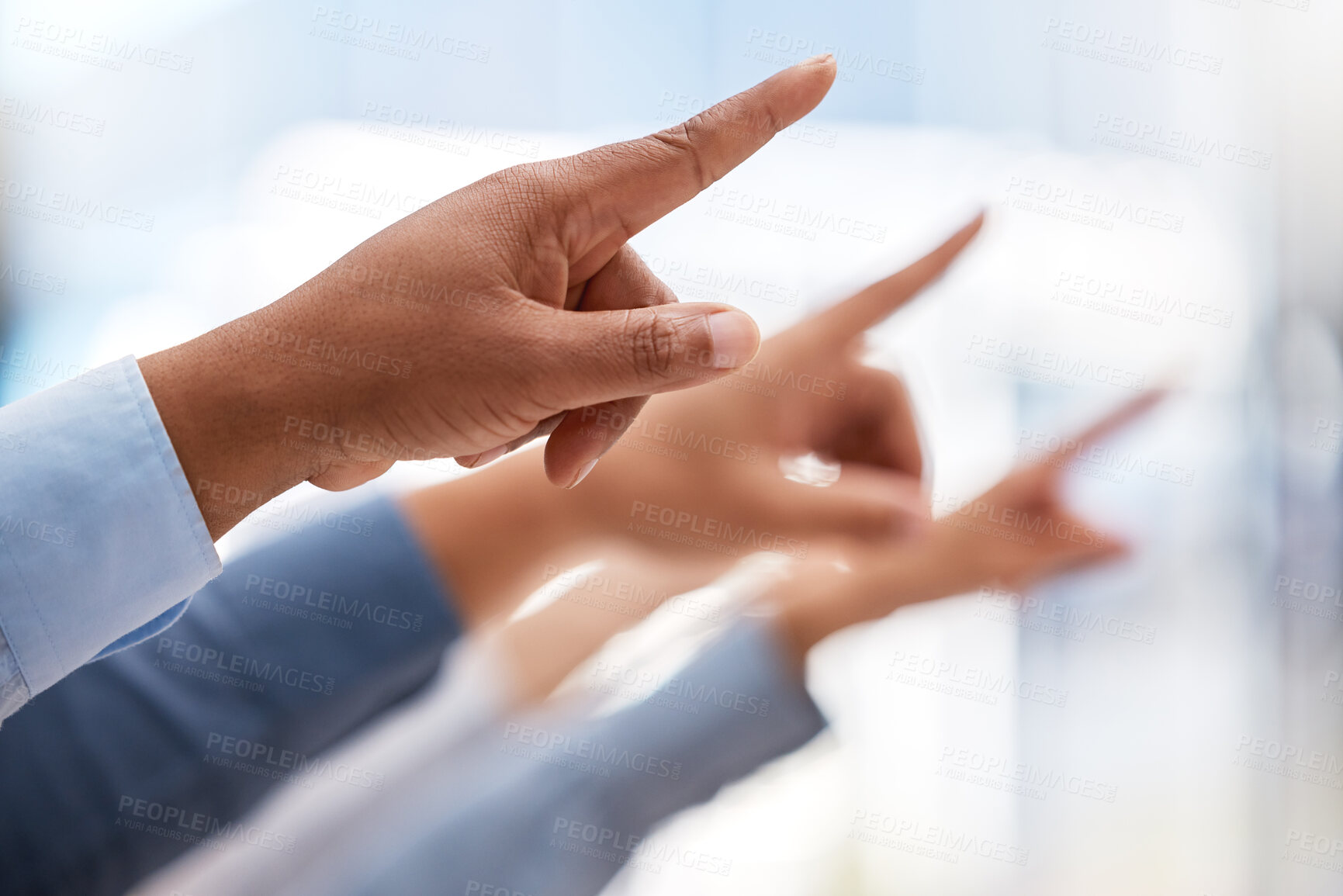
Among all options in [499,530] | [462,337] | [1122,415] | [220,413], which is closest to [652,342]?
[462,337]

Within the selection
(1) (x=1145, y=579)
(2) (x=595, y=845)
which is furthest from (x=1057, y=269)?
(2) (x=595, y=845)

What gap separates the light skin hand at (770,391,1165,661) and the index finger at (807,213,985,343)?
9.0 inches

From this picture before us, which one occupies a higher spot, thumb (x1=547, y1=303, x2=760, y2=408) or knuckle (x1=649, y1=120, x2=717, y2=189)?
knuckle (x1=649, y1=120, x2=717, y2=189)

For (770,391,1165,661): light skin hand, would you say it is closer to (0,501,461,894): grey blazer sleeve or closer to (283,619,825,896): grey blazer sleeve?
(283,619,825,896): grey blazer sleeve

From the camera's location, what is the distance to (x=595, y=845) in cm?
73

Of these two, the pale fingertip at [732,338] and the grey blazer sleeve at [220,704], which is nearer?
the pale fingertip at [732,338]

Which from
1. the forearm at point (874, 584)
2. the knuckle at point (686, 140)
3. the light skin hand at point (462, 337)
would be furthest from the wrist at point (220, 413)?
the forearm at point (874, 584)

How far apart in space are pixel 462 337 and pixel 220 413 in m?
0.16

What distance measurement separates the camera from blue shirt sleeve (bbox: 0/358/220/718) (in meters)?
0.44

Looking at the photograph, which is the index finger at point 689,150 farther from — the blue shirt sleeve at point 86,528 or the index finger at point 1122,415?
the index finger at point 1122,415

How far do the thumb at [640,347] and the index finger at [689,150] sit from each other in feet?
0.27

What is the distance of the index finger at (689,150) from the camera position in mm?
516

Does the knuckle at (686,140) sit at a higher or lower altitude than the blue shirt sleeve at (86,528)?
higher

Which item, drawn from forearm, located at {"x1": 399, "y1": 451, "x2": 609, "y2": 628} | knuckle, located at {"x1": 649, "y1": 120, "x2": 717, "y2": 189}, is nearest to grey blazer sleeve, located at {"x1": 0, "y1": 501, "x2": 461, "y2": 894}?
forearm, located at {"x1": 399, "y1": 451, "x2": 609, "y2": 628}
